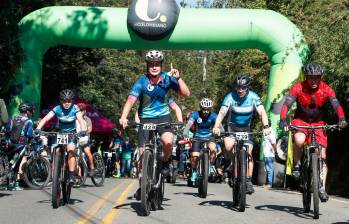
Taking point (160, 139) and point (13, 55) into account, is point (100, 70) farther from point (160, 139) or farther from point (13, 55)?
point (160, 139)

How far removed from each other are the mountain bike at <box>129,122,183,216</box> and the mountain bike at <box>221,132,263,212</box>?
107cm

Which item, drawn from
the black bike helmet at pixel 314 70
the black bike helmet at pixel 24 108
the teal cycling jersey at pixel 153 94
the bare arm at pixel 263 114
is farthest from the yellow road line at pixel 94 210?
the black bike helmet at pixel 314 70

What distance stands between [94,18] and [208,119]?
7.19m

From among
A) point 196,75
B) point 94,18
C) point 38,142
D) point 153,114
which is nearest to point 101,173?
point 38,142

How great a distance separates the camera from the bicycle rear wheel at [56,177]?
32.6 ft

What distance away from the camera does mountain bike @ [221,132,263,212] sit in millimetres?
9727

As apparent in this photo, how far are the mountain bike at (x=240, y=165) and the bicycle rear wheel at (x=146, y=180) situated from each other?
1.42 meters

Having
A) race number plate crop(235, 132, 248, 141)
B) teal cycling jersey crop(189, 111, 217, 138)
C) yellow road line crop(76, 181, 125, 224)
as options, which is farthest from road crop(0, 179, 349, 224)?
teal cycling jersey crop(189, 111, 217, 138)

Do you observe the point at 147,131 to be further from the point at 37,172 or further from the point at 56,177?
the point at 37,172

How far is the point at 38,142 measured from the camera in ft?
52.6

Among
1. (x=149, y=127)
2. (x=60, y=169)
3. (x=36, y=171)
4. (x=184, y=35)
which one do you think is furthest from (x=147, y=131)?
(x=184, y=35)

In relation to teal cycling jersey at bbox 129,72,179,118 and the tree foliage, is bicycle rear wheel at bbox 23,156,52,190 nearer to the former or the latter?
the tree foliage

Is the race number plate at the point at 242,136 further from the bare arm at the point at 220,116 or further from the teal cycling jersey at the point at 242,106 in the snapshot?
the teal cycling jersey at the point at 242,106

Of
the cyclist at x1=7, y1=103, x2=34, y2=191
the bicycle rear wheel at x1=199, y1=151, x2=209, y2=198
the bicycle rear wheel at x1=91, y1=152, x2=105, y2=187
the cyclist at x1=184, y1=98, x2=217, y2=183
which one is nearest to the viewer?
the bicycle rear wheel at x1=199, y1=151, x2=209, y2=198
